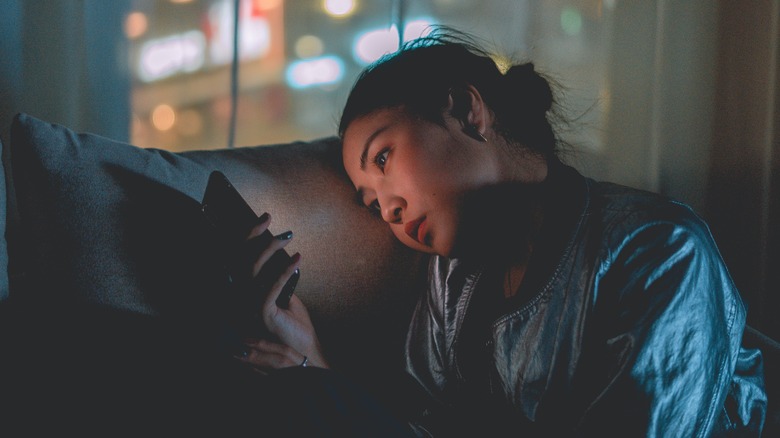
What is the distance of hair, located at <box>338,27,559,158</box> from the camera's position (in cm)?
110

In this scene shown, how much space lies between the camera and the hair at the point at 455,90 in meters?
1.10

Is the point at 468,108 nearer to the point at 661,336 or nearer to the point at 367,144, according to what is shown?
the point at 367,144

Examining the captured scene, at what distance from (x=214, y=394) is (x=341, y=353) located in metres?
0.42

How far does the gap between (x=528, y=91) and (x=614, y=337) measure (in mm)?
470

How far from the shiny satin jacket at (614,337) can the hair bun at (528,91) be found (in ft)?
0.38

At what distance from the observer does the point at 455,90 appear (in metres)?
1.12

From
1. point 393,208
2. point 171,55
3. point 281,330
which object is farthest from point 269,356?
point 171,55

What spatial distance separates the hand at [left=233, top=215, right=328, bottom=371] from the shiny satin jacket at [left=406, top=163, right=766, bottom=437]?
22 cm

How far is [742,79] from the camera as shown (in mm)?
1777

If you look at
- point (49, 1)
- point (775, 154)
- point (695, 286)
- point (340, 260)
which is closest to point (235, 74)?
point (49, 1)

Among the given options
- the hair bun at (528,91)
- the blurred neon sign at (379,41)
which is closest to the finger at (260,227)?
the hair bun at (528,91)

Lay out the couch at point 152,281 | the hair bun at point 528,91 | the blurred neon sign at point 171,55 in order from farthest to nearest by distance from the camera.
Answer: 1. the blurred neon sign at point 171,55
2. the hair bun at point 528,91
3. the couch at point 152,281

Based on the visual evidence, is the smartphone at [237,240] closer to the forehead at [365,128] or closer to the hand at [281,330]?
the hand at [281,330]

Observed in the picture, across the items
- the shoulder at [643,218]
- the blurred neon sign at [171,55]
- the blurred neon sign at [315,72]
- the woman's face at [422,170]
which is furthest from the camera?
the blurred neon sign at [315,72]
